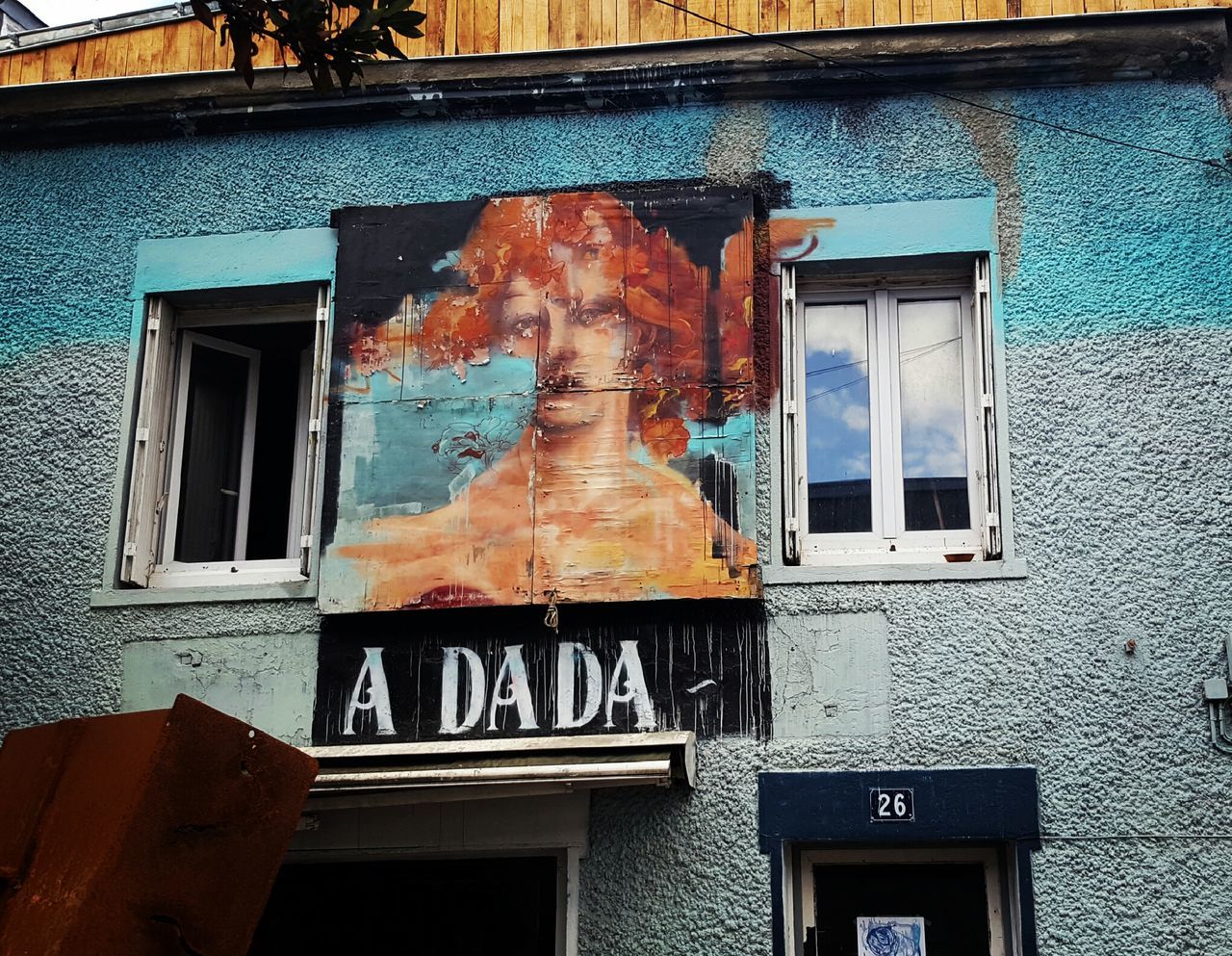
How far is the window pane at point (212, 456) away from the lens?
7.71m

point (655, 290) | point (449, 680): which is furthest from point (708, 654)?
point (655, 290)

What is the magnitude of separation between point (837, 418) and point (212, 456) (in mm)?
3145

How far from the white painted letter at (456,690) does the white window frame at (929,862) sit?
156cm

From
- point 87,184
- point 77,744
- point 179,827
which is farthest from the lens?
point 87,184

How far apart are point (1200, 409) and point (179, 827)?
462 cm

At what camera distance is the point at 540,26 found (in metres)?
7.81

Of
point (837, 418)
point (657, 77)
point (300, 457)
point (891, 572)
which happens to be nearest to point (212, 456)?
point (300, 457)

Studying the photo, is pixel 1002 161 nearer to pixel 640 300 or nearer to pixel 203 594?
pixel 640 300

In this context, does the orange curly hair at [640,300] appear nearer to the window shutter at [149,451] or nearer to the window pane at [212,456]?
the window pane at [212,456]

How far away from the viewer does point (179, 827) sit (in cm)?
487

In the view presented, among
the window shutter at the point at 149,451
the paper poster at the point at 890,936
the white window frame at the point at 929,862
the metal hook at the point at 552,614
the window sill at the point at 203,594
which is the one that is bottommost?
the paper poster at the point at 890,936

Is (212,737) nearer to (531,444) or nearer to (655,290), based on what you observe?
(531,444)

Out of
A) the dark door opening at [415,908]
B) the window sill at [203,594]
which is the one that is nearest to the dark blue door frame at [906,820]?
the dark door opening at [415,908]

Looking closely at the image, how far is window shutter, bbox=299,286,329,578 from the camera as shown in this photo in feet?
24.4
